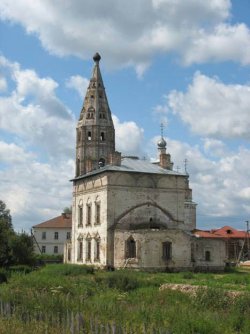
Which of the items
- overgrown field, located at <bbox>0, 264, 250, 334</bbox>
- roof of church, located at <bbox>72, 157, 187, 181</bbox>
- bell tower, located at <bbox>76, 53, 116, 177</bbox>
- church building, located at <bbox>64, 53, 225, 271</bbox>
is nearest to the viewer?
overgrown field, located at <bbox>0, 264, 250, 334</bbox>

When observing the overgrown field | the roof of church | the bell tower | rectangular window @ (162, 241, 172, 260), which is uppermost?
the bell tower

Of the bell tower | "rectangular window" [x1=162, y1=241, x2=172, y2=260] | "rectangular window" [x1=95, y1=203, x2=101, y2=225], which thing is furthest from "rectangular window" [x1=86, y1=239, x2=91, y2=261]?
the bell tower

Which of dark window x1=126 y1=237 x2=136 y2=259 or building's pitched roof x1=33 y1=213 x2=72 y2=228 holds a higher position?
building's pitched roof x1=33 y1=213 x2=72 y2=228

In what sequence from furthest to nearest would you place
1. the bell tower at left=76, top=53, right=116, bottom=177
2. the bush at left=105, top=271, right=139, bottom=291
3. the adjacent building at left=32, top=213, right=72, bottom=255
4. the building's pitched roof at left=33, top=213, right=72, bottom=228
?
the building's pitched roof at left=33, top=213, right=72, bottom=228
the adjacent building at left=32, top=213, right=72, bottom=255
the bell tower at left=76, top=53, right=116, bottom=177
the bush at left=105, top=271, right=139, bottom=291

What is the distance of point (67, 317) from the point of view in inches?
535

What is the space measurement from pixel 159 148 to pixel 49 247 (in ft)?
97.4

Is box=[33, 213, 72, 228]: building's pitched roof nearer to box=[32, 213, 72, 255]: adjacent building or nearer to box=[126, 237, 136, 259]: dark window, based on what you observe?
box=[32, 213, 72, 255]: adjacent building

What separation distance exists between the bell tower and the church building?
1934mm

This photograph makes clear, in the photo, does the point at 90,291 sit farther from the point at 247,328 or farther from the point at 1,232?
the point at 1,232

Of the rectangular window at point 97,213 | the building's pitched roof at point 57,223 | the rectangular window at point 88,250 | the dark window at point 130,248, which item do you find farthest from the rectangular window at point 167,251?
the building's pitched roof at point 57,223

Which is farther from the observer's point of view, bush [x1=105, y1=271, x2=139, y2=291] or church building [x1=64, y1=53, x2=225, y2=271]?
church building [x1=64, y1=53, x2=225, y2=271]

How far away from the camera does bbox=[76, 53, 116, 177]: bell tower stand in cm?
5406

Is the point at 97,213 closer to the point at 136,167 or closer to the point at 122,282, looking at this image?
the point at 136,167

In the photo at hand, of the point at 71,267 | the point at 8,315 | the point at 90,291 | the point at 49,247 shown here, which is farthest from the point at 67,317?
the point at 49,247
